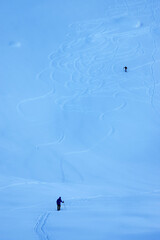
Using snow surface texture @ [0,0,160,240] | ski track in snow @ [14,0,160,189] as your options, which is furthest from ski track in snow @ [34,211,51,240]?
ski track in snow @ [14,0,160,189]

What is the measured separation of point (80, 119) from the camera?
61.4 feet

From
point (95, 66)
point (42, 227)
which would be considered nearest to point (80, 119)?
point (95, 66)

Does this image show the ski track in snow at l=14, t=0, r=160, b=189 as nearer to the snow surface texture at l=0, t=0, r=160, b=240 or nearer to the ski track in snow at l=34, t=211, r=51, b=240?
the snow surface texture at l=0, t=0, r=160, b=240

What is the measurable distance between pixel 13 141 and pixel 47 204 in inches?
273

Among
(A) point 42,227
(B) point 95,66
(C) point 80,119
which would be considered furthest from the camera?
(B) point 95,66

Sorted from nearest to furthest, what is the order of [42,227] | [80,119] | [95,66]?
1. [42,227]
2. [80,119]
3. [95,66]

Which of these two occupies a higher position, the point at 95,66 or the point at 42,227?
the point at 95,66

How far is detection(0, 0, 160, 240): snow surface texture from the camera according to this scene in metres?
9.21

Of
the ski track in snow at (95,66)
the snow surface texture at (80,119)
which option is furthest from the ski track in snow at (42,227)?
the ski track in snow at (95,66)

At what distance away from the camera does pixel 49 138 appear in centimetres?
1741

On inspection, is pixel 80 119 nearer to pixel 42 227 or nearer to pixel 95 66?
pixel 95 66

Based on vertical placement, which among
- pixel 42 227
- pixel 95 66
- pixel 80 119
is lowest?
pixel 42 227

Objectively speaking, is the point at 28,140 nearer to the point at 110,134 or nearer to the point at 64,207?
the point at 110,134

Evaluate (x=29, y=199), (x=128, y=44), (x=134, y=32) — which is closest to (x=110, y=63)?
(x=128, y=44)
